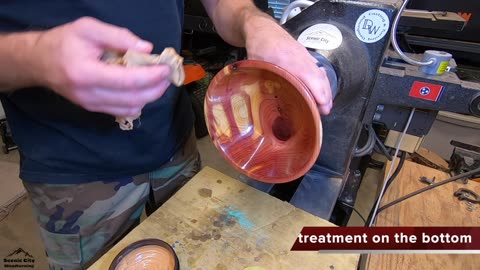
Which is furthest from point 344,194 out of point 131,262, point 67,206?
point 67,206

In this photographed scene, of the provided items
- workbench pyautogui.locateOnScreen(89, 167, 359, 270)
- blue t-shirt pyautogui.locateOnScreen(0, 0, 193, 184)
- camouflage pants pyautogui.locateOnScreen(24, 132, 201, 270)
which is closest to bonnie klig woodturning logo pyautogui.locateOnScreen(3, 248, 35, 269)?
camouflage pants pyautogui.locateOnScreen(24, 132, 201, 270)

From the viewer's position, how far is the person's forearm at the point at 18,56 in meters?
0.31

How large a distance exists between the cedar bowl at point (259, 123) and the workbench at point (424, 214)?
1.13 feet

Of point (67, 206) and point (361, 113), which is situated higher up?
point (361, 113)

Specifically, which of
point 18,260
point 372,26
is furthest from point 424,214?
point 18,260

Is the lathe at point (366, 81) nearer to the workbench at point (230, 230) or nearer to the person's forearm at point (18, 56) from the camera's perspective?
the workbench at point (230, 230)

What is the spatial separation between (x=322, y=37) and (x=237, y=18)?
0.57ft

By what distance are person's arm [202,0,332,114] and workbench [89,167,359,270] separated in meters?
0.24

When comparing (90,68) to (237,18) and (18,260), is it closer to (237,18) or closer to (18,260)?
(237,18)

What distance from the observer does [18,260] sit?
52.8 inches

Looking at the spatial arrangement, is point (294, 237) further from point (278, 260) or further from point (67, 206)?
point (67, 206)

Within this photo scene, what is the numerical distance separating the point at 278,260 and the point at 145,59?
0.37 metres

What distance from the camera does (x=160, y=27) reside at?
560mm

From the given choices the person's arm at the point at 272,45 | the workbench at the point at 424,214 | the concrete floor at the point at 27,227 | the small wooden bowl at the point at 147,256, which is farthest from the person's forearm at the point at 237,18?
the concrete floor at the point at 27,227
